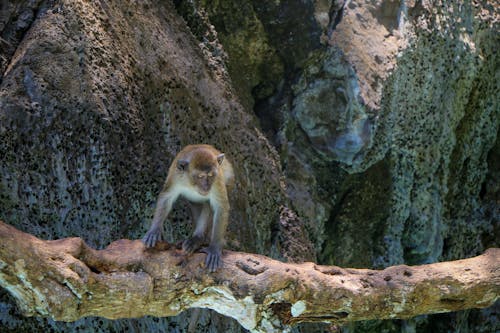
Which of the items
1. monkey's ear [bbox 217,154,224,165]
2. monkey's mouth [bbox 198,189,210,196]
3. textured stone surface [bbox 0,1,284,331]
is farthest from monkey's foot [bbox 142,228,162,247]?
textured stone surface [bbox 0,1,284,331]

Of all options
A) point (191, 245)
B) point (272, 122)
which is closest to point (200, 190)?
point (191, 245)

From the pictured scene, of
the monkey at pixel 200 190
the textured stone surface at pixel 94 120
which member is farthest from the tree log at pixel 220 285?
the textured stone surface at pixel 94 120

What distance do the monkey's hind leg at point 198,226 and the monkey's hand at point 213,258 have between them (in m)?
0.09

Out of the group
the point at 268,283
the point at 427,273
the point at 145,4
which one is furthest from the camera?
the point at 145,4

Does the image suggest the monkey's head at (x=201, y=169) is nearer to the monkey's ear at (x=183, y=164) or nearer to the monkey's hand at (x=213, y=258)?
the monkey's ear at (x=183, y=164)

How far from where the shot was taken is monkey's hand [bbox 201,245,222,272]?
3.62 m

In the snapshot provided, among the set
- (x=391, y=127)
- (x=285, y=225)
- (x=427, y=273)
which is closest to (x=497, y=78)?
(x=391, y=127)

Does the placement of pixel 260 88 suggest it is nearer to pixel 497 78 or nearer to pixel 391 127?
pixel 391 127

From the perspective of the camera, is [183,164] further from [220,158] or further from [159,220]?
[159,220]

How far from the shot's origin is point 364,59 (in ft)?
20.1

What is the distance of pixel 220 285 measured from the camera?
11.9 ft

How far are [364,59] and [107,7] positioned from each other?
2.44 meters

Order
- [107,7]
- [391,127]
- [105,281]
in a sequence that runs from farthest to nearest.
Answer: [391,127] → [107,7] → [105,281]

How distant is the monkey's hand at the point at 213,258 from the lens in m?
3.62
